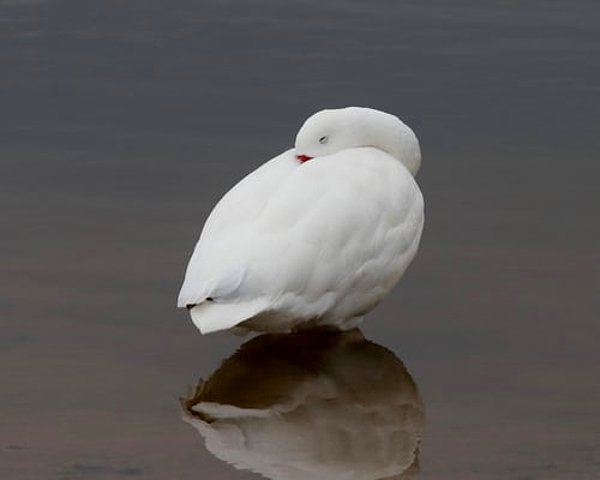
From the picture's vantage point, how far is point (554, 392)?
23.5 feet

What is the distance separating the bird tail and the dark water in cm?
30

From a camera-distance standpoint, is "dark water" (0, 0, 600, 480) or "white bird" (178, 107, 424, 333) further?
"white bird" (178, 107, 424, 333)

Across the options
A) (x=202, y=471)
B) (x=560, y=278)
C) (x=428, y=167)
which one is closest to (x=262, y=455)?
(x=202, y=471)

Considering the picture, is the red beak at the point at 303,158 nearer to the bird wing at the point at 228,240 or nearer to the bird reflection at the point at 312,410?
the bird wing at the point at 228,240

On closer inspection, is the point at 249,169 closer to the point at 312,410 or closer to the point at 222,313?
the point at 222,313

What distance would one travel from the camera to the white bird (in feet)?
23.6

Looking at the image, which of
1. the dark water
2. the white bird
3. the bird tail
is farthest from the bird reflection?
the bird tail

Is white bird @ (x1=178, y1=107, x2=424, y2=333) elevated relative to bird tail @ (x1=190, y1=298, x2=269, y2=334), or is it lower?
elevated

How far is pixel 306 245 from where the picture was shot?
7.39 m

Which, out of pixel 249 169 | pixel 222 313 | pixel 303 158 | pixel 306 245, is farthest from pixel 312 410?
pixel 249 169

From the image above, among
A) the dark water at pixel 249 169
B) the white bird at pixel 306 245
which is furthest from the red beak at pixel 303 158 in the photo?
the dark water at pixel 249 169

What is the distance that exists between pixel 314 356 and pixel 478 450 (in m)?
1.23

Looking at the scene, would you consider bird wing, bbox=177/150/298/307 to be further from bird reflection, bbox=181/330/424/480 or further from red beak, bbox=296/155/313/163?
bird reflection, bbox=181/330/424/480

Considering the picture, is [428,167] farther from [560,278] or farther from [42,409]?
[42,409]
